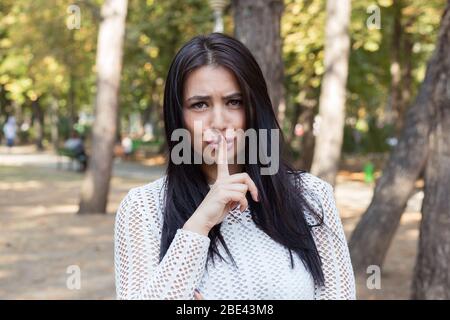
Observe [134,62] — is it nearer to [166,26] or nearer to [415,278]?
[166,26]

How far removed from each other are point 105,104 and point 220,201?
12.0m

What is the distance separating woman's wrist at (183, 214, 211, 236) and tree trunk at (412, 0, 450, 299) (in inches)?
135

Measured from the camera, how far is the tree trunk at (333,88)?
1079cm

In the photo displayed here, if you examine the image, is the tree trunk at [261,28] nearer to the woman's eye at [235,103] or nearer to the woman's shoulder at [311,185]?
the woman's shoulder at [311,185]

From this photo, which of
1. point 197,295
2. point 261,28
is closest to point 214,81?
point 197,295

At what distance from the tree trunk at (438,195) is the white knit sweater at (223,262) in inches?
123

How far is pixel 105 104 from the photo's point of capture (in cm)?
1359

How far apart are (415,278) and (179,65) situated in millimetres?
3836

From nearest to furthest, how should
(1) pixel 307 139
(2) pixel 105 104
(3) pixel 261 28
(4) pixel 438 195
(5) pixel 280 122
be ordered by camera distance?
1. (4) pixel 438 195
2. (3) pixel 261 28
3. (5) pixel 280 122
4. (2) pixel 105 104
5. (1) pixel 307 139

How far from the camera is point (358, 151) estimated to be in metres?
35.3

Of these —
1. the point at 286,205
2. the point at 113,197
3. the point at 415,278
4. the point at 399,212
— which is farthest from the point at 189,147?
the point at 113,197

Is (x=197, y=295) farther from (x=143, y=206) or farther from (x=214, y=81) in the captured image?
(x=214, y=81)

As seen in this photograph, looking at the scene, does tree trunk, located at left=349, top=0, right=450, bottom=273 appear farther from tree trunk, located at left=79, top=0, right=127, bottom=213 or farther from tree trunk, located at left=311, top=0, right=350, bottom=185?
tree trunk, located at left=79, top=0, right=127, bottom=213

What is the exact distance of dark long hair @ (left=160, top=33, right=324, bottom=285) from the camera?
1968 millimetres
